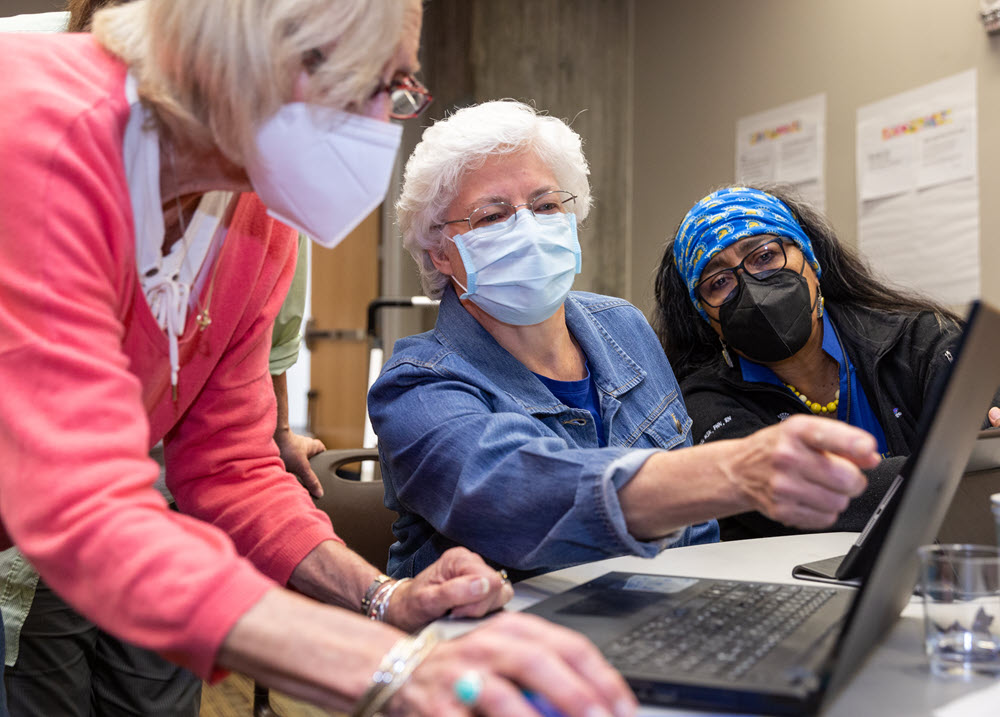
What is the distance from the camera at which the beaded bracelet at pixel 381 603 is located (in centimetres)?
95

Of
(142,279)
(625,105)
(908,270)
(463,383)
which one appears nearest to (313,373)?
(625,105)

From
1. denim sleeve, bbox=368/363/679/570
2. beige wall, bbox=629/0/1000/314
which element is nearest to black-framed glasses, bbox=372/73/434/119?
denim sleeve, bbox=368/363/679/570

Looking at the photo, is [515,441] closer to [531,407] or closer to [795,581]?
[531,407]

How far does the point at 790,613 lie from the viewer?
789 mm

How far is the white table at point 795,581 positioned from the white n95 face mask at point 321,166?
41cm

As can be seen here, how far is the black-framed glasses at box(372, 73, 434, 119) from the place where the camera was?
0.84 meters

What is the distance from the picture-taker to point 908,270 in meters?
Result: 2.58

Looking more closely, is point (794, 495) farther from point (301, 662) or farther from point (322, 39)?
point (322, 39)

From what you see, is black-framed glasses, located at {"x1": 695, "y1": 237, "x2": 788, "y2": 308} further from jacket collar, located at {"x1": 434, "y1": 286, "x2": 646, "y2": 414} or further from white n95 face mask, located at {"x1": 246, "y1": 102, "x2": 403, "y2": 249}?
white n95 face mask, located at {"x1": 246, "y1": 102, "x2": 403, "y2": 249}

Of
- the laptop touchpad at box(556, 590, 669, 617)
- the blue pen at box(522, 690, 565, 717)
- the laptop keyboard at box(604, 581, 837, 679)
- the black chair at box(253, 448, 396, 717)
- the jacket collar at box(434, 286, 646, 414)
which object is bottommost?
the black chair at box(253, 448, 396, 717)

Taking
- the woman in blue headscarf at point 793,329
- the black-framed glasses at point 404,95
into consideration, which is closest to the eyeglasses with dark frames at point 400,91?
the black-framed glasses at point 404,95

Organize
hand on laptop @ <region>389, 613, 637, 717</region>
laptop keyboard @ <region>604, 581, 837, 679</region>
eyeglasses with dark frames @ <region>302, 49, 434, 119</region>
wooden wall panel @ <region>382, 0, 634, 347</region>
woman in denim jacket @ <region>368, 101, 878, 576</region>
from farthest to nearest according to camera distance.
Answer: wooden wall panel @ <region>382, 0, 634, 347</region>
woman in denim jacket @ <region>368, 101, 878, 576</region>
eyeglasses with dark frames @ <region>302, 49, 434, 119</region>
laptop keyboard @ <region>604, 581, 837, 679</region>
hand on laptop @ <region>389, 613, 637, 717</region>

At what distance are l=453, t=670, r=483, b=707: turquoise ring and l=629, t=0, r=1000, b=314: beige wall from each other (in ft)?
5.46

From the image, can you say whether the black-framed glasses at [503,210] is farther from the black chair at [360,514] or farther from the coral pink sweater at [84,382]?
the coral pink sweater at [84,382]
